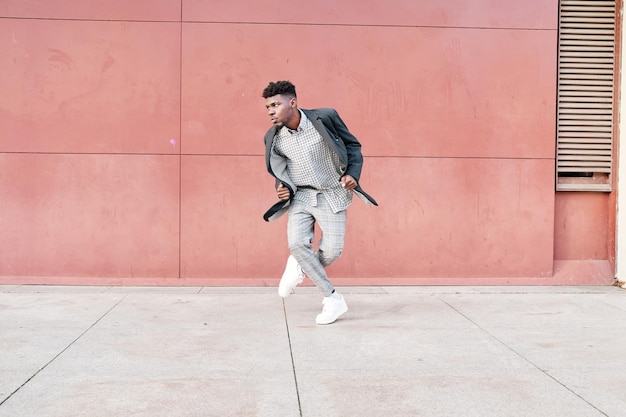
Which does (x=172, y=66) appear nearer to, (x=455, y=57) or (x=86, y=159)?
(x=86, y=159)

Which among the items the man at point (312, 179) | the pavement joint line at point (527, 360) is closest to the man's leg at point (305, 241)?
the man at point (312, 179)

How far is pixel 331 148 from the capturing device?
5.27 m

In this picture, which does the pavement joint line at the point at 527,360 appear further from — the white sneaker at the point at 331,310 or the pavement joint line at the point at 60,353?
the pavement joint line at the point at 60,353

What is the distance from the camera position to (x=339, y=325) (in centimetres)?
547

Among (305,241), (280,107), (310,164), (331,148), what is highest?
(280,107)

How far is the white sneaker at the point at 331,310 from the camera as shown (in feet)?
18.0

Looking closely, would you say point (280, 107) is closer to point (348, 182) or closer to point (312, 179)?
point (312, 179)

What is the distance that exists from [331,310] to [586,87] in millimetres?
4004

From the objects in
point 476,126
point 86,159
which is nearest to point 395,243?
point 476,126

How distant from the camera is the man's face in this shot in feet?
16.9

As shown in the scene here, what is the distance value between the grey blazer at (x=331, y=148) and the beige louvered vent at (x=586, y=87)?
313 centimetres

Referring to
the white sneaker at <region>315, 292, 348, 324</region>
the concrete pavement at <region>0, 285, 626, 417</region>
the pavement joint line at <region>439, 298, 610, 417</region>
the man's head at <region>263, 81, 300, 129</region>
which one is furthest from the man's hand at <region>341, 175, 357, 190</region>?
the pavement joint line at <region>439, 298, 610, 417</region>

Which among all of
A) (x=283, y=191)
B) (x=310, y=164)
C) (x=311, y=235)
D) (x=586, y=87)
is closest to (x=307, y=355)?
(x=311, y=235)

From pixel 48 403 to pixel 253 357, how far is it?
1327 millimetres
